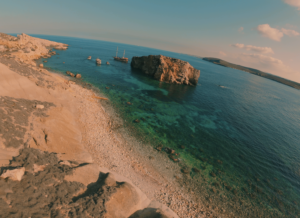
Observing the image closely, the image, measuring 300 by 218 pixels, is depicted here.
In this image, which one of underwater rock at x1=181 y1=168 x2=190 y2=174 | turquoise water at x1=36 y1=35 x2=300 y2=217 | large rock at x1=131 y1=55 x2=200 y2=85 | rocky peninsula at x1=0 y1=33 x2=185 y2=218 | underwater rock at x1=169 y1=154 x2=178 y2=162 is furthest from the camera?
large rock at x1=131 y1=55 x2=200 y2=85

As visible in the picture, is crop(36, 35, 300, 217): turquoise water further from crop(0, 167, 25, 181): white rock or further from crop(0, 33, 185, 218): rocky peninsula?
crop(0, 167, 25, 181): white rock

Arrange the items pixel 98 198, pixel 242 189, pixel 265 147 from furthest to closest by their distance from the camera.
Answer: pixel 265 147
pixel 242 189
pixel 98 198

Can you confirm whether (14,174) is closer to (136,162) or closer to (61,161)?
(61,161)

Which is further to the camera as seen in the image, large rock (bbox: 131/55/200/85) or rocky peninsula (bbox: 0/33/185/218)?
large rock (bbox: 131/55/200/85)

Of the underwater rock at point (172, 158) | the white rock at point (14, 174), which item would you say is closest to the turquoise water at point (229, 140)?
the underwater rock at point (172, 158)

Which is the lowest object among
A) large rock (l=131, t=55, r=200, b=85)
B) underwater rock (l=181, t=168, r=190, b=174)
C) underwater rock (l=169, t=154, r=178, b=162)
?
underwater rock (l=181, t=168, r=190, b=174)

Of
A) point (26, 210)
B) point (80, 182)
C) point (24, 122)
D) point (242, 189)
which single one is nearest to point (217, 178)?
point (242, 189)

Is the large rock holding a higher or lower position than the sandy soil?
higher

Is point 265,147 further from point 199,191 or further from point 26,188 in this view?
point 26,188

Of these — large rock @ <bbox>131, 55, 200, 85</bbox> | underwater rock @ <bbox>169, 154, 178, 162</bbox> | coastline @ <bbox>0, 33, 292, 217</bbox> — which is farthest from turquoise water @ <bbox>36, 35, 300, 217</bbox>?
large rock @ <bbox>131, 55, 200, 85</bbox>
